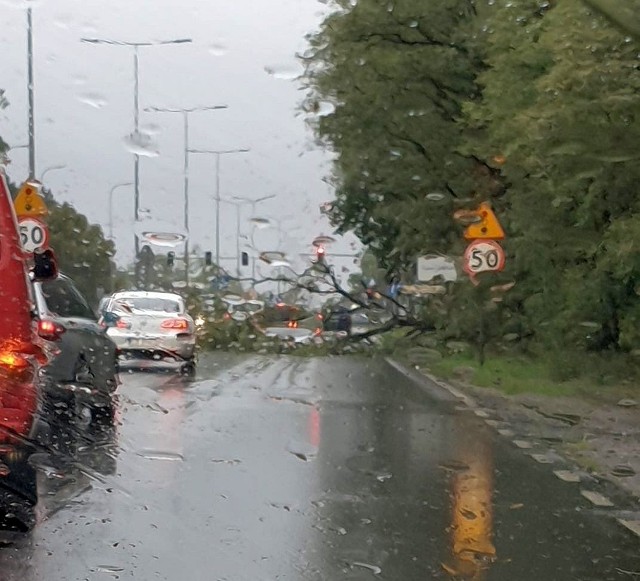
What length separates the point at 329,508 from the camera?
9.19m

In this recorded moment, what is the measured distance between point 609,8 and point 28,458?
466cm

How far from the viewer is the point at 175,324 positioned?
22.2 m

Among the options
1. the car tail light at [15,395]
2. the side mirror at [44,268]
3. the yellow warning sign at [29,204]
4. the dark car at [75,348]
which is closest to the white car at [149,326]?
the yellow warning sign at [29,204]

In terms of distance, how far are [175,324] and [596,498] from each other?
13.0 m

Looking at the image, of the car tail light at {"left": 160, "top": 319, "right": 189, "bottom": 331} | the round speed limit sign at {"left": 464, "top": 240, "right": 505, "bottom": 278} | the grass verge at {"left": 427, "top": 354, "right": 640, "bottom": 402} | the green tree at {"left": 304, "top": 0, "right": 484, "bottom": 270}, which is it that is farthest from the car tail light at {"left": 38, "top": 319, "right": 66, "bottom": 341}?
the green tree at {"left": 304, "top": 0, "right": 484, "bottom": 270}

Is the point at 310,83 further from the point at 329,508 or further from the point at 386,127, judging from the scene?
the point at 329,508

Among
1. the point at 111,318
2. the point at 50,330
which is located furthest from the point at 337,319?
the point at 50,330

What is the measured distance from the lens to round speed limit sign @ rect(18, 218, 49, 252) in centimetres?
1866

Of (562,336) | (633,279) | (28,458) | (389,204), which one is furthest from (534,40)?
(28,458)

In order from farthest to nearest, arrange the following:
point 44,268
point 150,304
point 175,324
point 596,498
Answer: point 175,324, point 150,304, point 596,498, point 44,268

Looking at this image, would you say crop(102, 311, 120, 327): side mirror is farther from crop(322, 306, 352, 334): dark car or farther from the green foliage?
crop(322, 306, 352, 334): dark car

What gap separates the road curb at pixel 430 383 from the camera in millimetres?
19109

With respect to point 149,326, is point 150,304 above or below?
above

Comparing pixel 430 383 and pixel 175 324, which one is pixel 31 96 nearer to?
pixel 175 324
